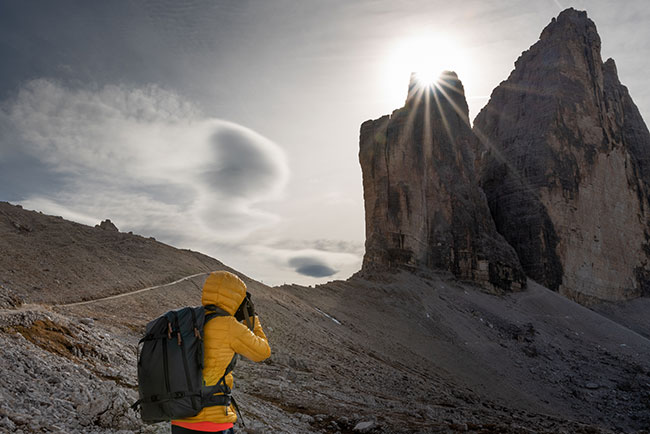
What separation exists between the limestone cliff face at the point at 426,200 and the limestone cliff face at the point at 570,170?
A: 852cm

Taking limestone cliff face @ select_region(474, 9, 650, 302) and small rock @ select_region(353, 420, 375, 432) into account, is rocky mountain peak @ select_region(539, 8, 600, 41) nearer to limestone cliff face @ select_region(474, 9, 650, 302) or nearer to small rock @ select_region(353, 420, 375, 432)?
limestone cliff face @ select_region(474, 9, 650, 302)

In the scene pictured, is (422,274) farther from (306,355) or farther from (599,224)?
(599,224)

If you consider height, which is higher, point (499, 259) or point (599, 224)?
point (599, 224)

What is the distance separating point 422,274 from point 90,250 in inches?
920

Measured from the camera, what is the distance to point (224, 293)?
147 inches

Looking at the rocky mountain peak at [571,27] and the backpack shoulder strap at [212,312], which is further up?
the rocky mountain peak at [571,27]

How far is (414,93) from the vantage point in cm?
4197

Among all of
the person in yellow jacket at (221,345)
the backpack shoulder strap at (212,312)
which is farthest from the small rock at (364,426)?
the backpack shoulder strap at (212,312)

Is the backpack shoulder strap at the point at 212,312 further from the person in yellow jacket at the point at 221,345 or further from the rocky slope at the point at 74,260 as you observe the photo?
the rocky slope at the point at 74,260

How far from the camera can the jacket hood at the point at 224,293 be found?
12.2 ft

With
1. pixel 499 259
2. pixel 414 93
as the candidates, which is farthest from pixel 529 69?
pixel 499 259

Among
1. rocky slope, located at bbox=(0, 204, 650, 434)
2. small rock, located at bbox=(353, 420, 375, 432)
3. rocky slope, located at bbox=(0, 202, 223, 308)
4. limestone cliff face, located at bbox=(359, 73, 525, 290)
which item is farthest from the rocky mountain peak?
small rock, located at bbox=(353, 420, 375, 432)

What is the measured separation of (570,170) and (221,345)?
5498 centimetres

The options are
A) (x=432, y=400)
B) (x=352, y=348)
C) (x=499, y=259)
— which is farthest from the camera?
(x=499, y=259)
